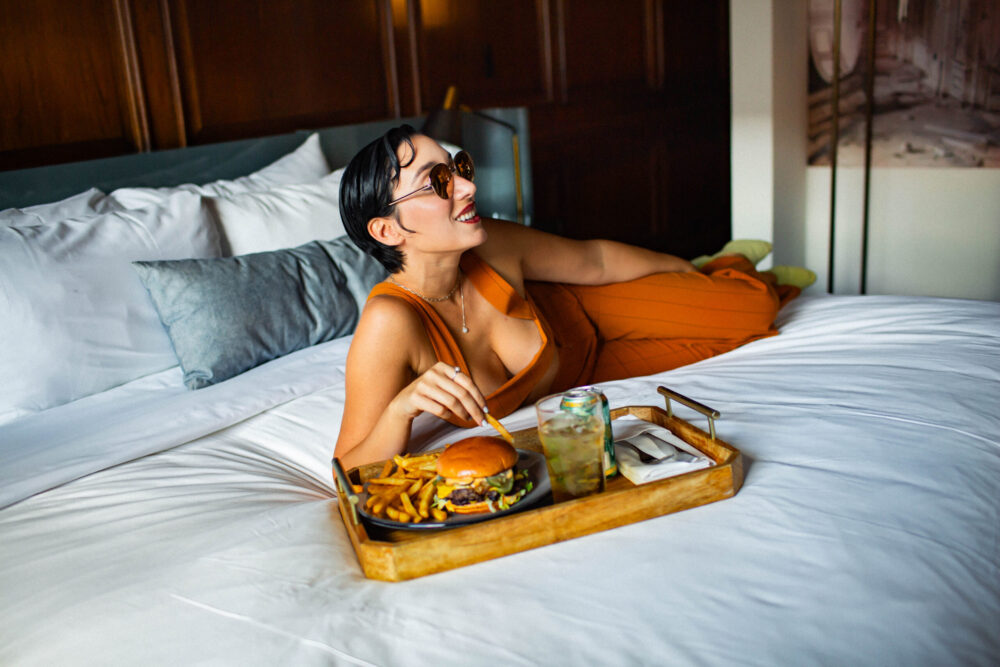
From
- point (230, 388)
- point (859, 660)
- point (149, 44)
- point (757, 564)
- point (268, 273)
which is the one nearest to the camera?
point (859, 660)

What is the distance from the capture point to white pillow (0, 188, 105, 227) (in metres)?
2.12

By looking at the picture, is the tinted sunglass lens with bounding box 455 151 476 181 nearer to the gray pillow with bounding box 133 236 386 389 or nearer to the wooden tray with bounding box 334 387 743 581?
the gray pillow with bounding box 133 236 386 389

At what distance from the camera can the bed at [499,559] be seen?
927 mm

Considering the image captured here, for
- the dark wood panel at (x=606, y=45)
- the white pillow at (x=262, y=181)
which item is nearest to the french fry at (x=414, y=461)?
the white pillow at (x=262, y=181)

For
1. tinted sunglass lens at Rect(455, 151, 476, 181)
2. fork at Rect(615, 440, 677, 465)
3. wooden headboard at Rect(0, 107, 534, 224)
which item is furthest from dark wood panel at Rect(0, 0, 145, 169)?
fork at Rect(615, 440, 677, 465)

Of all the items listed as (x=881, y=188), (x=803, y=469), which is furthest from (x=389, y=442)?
(x=881, y=188)

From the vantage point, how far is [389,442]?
146 cm

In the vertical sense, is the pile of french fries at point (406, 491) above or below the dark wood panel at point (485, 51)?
below

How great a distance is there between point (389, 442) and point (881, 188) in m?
3.21

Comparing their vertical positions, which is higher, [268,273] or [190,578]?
[268,273]

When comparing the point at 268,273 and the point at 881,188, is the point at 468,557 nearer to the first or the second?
the point at 268,273

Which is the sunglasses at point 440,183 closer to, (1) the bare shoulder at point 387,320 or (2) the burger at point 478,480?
(1) the bare shoulder at point 387,320

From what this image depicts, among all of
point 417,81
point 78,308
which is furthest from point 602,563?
point 417,81

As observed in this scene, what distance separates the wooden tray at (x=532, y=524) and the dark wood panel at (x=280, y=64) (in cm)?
215
